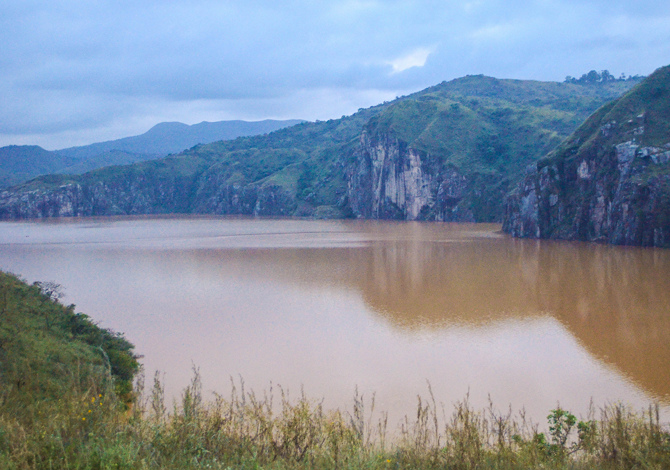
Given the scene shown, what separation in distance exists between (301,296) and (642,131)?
125 ft

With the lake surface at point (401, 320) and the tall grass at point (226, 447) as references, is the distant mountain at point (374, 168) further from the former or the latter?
the tall grass at point (226, 447)

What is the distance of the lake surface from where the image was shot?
16.1 meters

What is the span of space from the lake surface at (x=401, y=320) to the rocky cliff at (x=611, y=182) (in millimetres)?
4097

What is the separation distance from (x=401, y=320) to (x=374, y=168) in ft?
302

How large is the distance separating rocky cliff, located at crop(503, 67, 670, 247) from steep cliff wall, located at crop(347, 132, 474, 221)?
3348cm

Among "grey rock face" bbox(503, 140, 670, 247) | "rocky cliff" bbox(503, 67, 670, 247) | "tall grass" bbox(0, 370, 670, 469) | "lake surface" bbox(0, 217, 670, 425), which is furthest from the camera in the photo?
"rocky cliff" bbox(503, 67, 670, 247)

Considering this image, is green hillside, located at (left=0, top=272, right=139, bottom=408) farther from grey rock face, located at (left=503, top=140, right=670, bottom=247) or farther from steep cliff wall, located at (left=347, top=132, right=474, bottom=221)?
steep cliff wall, located at (left=347, top=132, right=474, bottom=221)

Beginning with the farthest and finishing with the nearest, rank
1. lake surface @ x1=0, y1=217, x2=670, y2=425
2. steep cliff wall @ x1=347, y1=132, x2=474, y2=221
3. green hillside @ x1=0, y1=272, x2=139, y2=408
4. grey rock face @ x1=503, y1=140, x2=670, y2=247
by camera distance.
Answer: steep cliff wall @ x1=347, y1=132, x2=474, y2=221 < grey rock face @ x1=503, y1=140, x2=670, y2=247 < lake surface @ x1=0, y1=217, x2=670, y2=425 < green hillside @ x1=0, y1=272, x2=139, y2=408

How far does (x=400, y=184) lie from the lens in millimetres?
105938

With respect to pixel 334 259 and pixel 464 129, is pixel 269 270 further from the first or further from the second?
pixel 464 129

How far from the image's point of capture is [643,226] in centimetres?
4619

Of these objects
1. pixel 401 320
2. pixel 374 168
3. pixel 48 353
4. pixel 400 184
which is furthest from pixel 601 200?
pixel 374 168

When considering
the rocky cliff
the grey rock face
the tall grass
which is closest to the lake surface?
the grey rock face

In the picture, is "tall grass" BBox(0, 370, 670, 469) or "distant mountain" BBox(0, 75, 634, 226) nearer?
"tall grass" BBox(0, 370, 670, 469)
